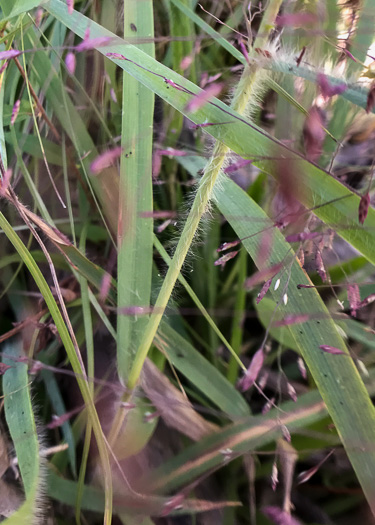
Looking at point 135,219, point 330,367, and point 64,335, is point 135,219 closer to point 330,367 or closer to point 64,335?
point 64,335

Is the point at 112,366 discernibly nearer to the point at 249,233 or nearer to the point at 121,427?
the point at 121,427

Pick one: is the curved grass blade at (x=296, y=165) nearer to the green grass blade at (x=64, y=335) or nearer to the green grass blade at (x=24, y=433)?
the green grass blade at (x=64, y=335)

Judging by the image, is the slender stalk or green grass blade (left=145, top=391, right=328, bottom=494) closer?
the slender stalk

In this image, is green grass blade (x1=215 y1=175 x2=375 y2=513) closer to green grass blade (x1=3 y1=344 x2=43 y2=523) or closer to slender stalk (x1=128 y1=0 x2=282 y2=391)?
slender stalk (x1=128 y1=0 x2=282 y2=391)

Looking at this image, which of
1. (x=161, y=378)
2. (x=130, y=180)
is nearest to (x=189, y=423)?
(x=161, y=378)

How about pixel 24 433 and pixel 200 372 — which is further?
pixel 200 372

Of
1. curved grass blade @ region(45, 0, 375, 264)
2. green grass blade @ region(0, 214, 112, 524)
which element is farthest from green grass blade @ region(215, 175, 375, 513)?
green grass blade @ region(0, 214, 112, 524)

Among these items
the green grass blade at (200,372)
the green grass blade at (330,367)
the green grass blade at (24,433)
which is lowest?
the green grass blade at (24,433)

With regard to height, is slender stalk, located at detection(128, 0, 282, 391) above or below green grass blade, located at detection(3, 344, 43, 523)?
above

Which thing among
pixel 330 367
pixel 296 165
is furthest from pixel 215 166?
pixel 330 367

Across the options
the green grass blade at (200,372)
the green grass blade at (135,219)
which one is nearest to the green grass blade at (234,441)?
the green grass blade at (200,372)

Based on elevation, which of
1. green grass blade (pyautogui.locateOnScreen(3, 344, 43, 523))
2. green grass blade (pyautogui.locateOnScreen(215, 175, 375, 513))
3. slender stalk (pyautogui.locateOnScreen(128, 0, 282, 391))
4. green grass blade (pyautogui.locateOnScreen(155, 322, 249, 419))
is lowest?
green grass blade (pyautogui.locateOnScreen(3, 344, 43, 523))
